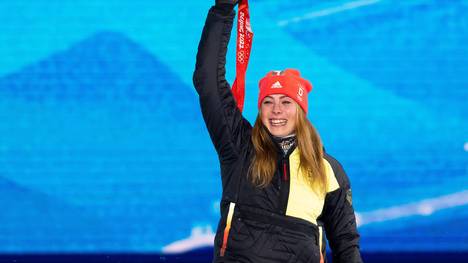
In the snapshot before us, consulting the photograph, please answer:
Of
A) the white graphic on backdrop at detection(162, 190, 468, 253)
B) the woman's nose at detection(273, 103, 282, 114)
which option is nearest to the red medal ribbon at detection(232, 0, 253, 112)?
the woman's nose at detection(273, 103, 282, 114)

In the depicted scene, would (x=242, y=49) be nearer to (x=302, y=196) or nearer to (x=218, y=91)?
(x=218, y=91)

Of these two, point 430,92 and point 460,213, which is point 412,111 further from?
point 460,213

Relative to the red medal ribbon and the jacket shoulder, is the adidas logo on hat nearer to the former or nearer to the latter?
the red medal ribbon

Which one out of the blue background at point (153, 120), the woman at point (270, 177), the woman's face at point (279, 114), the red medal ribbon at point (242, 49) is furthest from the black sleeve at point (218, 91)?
the blue background at point (153, 120)

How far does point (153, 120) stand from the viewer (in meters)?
7.71

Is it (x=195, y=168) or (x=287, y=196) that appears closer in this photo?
(x=287, y=196)

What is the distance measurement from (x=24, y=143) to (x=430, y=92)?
3.76 metres

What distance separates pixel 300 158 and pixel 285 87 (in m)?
0.29

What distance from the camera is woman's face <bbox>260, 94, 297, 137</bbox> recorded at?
316 cm

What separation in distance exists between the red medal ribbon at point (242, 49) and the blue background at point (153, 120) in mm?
4132

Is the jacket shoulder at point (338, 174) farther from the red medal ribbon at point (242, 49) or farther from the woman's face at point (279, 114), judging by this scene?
the red medal ribbon at point (242, 49)

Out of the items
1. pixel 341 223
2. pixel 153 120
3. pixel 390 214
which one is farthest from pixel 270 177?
pixel 390 214

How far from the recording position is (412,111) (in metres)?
7.82

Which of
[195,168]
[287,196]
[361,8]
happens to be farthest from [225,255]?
[361,8]
